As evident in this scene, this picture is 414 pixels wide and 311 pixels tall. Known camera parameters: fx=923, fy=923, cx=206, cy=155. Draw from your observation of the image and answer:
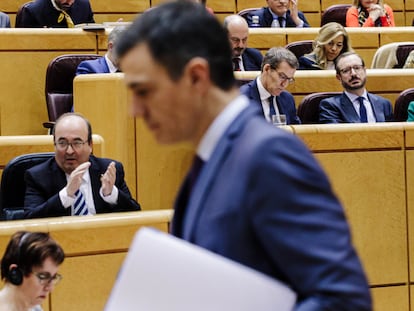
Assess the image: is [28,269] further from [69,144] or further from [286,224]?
[286,224]

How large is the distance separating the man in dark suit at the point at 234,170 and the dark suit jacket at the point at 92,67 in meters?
3.44

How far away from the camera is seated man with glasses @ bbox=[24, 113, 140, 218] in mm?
3076

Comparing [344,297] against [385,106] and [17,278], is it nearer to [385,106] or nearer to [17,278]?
[17,278]

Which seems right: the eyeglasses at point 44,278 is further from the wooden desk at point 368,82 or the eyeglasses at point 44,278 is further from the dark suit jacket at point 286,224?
the wooden desk at point 368,82

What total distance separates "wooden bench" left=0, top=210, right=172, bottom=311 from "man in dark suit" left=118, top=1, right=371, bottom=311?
5.77 feet

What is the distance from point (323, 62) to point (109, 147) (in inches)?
61.6

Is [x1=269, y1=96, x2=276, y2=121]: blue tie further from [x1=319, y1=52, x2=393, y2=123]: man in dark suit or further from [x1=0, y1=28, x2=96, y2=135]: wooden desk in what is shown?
[x1=0, y1=28, x2=96, y2=135]: wooden desk

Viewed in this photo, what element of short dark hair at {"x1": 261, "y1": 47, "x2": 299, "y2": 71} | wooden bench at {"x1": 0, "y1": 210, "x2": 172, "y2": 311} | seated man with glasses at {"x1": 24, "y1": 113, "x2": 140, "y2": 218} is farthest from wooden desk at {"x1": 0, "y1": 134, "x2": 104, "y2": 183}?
short dark hair at {"x1": 261, "y1": 47, "x2": 299, "y2": 71}

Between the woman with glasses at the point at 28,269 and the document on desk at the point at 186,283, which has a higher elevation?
the document on desk at the point at 186,283

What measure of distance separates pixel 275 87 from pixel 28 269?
7.25 feet

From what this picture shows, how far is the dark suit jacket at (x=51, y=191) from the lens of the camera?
3062 mm

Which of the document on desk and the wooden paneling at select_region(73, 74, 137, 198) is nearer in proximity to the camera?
the document on desk

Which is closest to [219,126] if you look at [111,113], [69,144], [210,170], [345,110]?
[210,170]

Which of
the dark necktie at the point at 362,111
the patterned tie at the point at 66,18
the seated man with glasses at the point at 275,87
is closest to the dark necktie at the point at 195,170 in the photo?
the seated man with glasses at the point at 275,87
